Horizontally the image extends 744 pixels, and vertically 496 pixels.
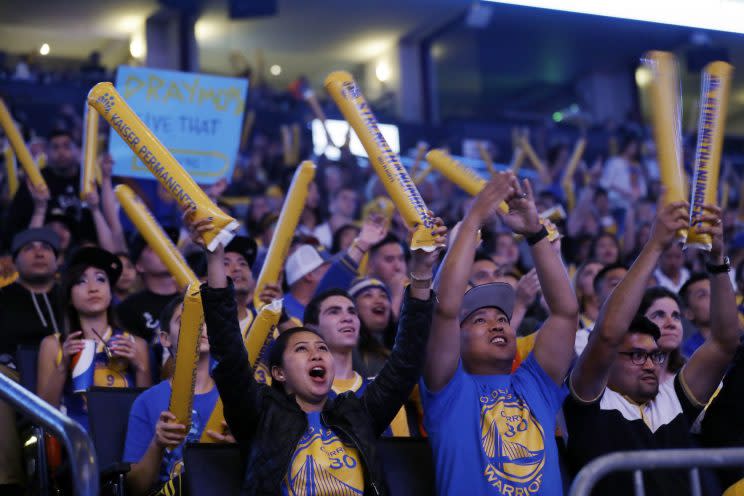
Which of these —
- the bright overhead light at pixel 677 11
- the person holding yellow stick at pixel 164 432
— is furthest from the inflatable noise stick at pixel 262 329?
the bright overhead light at pixel 677 11

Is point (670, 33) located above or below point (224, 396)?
above

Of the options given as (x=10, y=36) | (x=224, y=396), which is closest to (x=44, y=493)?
(x=224, y=396)

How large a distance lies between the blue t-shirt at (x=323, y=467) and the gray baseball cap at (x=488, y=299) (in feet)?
2.64

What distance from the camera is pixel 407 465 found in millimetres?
4113

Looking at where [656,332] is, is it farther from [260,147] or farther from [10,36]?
[10,36]

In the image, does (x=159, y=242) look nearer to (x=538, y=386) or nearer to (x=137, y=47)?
(x=538, y=386)

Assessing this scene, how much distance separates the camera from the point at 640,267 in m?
3.96

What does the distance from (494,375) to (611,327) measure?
1.57ft

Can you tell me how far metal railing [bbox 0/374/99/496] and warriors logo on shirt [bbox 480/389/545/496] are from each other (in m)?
1.54

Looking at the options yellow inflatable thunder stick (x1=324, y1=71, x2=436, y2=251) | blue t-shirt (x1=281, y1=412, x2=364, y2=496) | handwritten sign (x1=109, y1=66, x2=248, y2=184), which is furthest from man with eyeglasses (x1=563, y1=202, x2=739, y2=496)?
handwritten sign (x1=109, y1=66, x2=248, y2=184)

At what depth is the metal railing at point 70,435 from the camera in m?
2.75

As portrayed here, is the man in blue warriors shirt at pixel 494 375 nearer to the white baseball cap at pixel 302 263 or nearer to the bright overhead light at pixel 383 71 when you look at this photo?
the white baseball cap at pixel 302 263

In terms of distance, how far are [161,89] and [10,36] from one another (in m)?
11.9

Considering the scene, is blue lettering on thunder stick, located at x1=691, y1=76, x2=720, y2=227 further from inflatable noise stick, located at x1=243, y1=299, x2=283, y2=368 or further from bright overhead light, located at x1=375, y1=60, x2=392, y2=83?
bright overhead light, located at x1=375, y1=60, x2=392, y2=83
